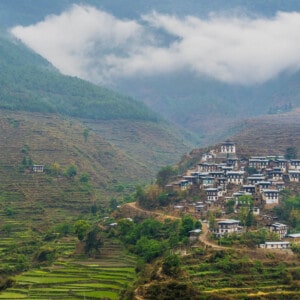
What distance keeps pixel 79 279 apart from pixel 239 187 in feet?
58.6

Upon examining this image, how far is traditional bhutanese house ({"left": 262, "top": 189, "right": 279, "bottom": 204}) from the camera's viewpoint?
49.4 metres

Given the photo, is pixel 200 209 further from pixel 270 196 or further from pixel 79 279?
pixel 79 279

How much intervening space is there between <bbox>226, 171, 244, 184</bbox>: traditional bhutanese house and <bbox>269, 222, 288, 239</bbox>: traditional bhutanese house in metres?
9.42

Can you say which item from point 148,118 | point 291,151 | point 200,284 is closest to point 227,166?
point 291,151

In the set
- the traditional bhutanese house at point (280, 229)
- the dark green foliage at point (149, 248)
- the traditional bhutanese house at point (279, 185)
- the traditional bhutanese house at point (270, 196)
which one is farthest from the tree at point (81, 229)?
the traditional bhutanese house at point (279, 185)

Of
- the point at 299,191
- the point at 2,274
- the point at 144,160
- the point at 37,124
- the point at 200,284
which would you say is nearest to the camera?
the point at 200,284

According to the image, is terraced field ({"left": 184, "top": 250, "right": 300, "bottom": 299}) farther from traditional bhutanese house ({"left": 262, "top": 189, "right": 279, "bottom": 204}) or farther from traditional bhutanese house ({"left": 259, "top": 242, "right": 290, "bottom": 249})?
traditional bhutanese house ({"left": 262, "top": 189, "right": 279, "bottom": 204})

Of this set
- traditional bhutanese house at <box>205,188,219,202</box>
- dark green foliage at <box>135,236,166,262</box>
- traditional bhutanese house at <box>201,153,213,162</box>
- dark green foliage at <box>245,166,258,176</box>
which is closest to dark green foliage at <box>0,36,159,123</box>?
traditional bhutanese house at <box>201,153,213,162</box>

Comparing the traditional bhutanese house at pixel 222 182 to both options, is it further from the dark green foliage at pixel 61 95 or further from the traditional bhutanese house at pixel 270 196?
the dark green foliage at pixel 61 95

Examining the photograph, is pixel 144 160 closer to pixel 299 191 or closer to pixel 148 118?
pixel 148 118

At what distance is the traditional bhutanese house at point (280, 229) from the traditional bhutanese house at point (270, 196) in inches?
192

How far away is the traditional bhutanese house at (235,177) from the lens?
2116 inches

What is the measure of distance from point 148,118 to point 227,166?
6678 centimetres

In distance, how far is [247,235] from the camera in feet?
139
